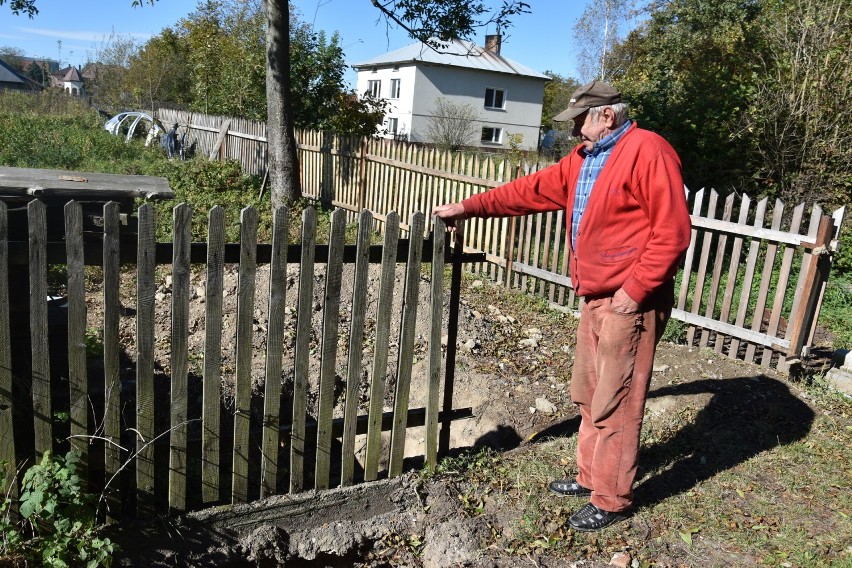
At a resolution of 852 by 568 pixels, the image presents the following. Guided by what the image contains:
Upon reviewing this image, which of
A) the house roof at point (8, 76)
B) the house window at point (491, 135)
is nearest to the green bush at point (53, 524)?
the house window at point (491, 135)

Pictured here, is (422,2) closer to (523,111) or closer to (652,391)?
(652,391)

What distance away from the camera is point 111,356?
2.90 meters

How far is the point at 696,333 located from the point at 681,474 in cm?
288

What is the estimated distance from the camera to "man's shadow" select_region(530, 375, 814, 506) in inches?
159

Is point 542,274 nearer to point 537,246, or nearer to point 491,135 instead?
point 537,246

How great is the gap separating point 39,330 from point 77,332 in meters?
0.14

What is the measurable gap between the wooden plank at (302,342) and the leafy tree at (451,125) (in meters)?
29.9

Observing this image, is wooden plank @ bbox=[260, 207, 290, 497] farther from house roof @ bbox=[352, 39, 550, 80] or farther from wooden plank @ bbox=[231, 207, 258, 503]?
house roof @ bbox=[352, 39, 550, 80]

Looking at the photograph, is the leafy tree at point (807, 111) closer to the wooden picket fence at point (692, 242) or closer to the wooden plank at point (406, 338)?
the wooden picket fence at point (692, 242)

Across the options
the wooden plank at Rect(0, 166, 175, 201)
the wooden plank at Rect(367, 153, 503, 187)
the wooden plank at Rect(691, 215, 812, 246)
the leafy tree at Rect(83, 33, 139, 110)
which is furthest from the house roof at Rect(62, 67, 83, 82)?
the wooden plank at Rect(691, 215, 812, 246)

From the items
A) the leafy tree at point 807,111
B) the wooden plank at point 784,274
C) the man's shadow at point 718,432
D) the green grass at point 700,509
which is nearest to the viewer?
the green grass at point 700,509

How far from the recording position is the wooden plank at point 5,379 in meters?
2.62

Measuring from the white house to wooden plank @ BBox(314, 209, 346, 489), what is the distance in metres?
35.0

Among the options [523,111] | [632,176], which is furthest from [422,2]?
[523,111]
